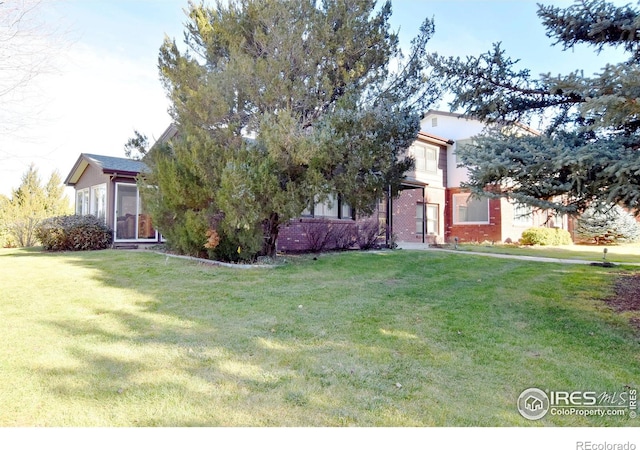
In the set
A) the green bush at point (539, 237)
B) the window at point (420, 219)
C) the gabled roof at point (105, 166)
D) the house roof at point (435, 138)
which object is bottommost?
the green bush at point (539, 237)

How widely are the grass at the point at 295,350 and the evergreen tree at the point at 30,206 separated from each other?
1075 cm

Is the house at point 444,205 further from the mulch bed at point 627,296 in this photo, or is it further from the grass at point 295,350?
the grass at point 295,350

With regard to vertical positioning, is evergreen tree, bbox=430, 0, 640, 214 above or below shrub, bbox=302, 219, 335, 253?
above

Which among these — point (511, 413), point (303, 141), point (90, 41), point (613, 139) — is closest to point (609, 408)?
point (511, 413)

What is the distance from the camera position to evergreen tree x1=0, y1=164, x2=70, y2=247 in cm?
1570

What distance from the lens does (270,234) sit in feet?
31.9

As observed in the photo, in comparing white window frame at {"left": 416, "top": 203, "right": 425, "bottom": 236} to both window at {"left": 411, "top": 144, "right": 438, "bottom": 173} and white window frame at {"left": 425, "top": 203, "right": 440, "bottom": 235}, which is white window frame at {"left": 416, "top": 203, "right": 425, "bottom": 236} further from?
window at {"left": 411, "top": 144, "right": 438, "bottom": 173}

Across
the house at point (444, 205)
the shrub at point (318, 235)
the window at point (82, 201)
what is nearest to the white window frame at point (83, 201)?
the window at point (82, 201)

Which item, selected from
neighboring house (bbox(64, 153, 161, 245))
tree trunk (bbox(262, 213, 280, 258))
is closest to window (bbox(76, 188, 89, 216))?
neighboring house (bbox(64, 153, 161, 245))

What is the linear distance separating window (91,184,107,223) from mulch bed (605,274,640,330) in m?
14.2

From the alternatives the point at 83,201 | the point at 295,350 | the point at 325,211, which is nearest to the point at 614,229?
the point at 325,211

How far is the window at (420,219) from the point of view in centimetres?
1872

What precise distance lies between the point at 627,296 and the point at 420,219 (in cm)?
1249
